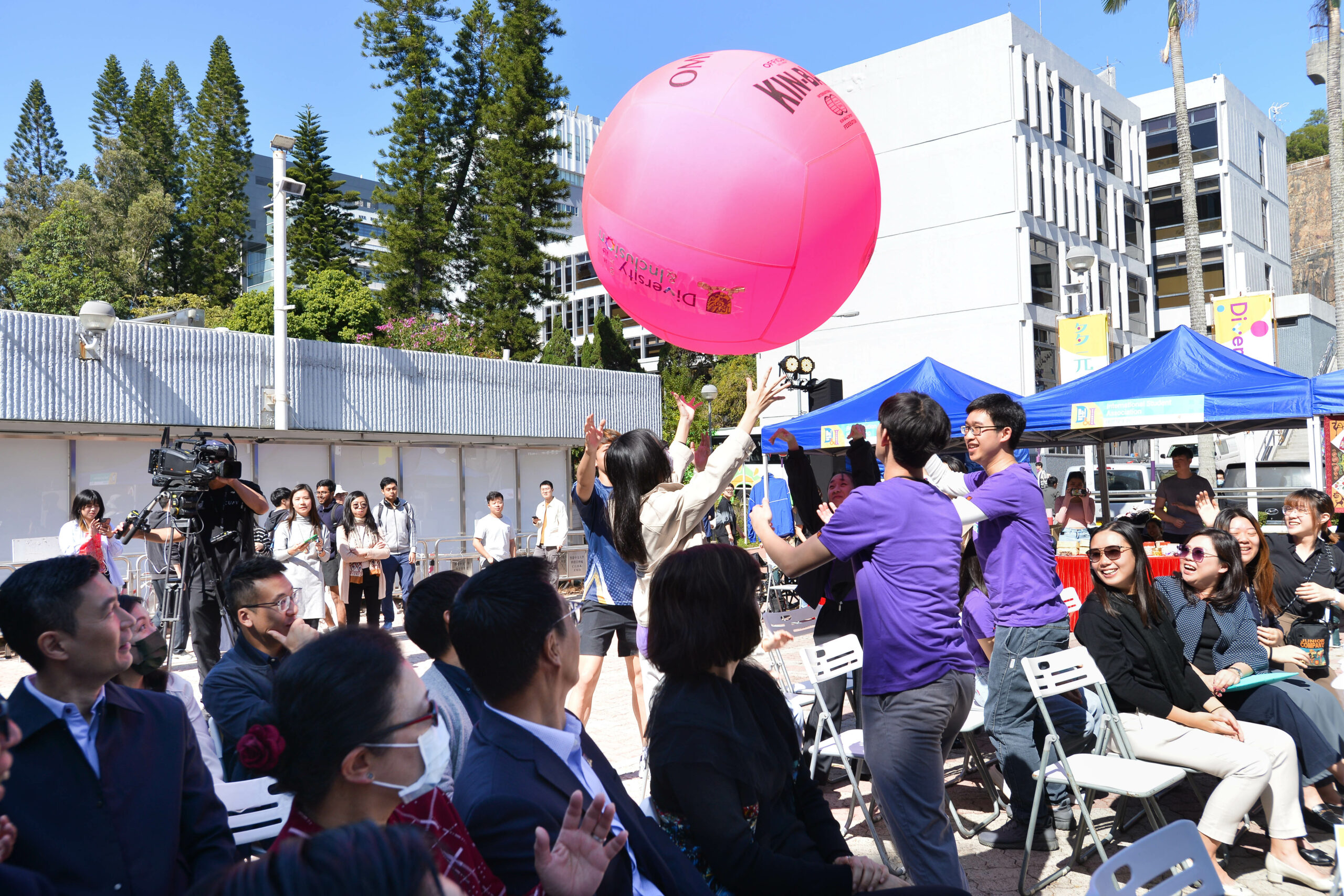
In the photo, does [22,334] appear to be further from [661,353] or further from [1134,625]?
[661,353]

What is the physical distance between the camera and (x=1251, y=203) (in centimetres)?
4316

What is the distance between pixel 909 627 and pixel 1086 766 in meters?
1.57

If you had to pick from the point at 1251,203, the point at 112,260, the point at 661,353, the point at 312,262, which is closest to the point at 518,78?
the point at 312,262

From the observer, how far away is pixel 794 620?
8422 millimetres

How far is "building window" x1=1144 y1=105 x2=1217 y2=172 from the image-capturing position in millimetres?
40750

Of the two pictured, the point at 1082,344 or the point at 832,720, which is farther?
the point at 1082,344

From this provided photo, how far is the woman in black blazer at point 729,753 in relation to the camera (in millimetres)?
2193

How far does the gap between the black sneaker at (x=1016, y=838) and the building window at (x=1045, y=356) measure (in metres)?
28.3

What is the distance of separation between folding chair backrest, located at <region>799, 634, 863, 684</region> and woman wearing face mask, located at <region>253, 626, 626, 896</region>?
123 inches

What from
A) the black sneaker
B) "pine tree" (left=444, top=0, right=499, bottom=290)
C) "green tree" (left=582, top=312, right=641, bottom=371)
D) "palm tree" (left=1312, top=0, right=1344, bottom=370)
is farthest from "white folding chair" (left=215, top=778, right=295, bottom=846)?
"green tree" (left=582, top=312, right=641, bottom=371)

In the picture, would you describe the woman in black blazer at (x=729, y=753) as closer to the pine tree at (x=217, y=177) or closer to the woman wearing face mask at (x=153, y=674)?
the woman wearing face mask at (x=153, y=674)

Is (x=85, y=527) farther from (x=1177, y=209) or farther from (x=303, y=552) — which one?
(x=1177, y=209)

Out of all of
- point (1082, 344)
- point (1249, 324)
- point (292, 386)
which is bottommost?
point (292, 386)

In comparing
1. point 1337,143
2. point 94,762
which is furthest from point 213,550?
point 1337,143
